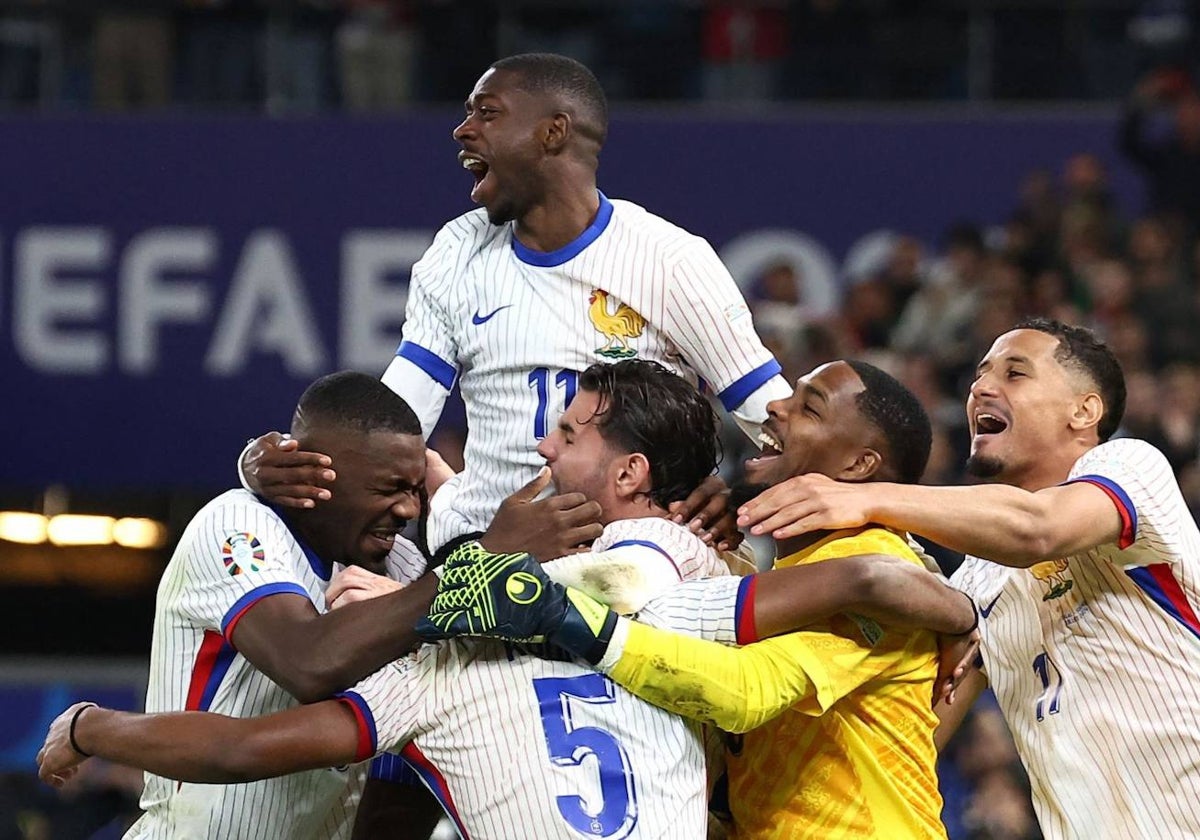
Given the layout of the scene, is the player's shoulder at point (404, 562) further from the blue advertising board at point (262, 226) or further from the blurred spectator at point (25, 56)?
the blurred spectator at point (25, 56)

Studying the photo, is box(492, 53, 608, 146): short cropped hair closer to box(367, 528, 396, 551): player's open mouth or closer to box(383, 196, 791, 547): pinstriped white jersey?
box(383, 196, 791, 547): pinstriped white jersey

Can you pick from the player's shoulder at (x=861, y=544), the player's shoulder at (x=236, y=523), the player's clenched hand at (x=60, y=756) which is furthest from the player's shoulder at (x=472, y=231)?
the player's clenched hand at (x=60, y=756)

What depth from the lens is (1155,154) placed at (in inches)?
424

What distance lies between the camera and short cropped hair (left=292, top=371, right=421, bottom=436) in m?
4.64

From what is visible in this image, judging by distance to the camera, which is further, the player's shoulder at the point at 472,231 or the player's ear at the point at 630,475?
the player's shoulder at the point at 472,231

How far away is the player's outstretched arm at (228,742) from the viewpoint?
416 centimetres

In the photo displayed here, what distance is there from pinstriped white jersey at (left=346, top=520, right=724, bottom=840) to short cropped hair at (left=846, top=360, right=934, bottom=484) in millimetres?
843

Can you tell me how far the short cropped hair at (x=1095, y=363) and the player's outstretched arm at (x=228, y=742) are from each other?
6.82ft

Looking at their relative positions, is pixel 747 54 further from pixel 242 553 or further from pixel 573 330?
pixel 242 553

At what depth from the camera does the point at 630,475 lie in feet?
15.0

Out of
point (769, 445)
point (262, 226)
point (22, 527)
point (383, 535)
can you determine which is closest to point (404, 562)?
point (383, 535)

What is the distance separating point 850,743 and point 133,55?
8383mm

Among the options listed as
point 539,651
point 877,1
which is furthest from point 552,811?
point 877,1

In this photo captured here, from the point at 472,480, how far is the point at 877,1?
6847mm
